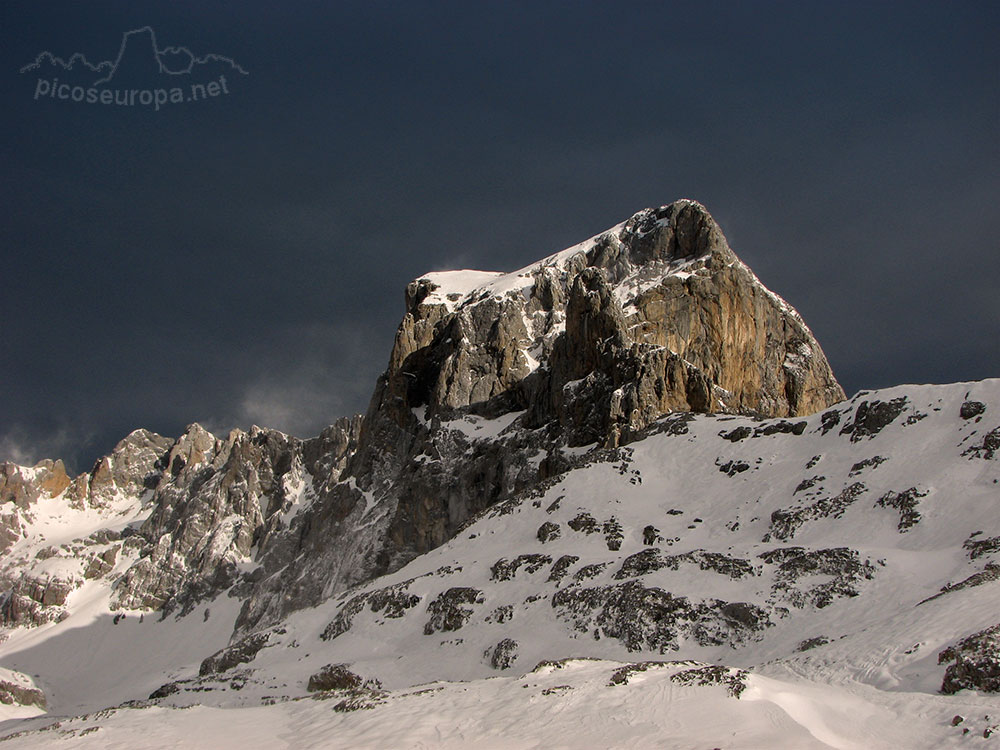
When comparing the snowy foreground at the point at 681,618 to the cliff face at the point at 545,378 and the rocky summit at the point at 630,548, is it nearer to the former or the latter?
the rocky summit at the point at 630,548

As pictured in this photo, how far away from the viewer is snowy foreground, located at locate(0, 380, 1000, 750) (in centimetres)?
1694

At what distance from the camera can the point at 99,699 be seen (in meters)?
130

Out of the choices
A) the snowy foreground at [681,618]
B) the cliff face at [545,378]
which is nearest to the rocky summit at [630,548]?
the snowy foreground at [681,618]

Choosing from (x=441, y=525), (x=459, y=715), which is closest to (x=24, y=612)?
(x=441, y=525)

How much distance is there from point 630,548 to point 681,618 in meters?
11.7

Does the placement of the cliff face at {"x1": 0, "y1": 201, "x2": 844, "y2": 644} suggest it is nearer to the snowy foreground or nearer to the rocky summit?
the rocky summit

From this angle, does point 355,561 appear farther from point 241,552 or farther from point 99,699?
point 241,552

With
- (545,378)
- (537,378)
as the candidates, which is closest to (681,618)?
(545,378)

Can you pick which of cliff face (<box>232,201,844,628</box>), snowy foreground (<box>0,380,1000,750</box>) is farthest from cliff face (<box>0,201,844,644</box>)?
snowy foreground (<box>0,380,1000,750</box>)

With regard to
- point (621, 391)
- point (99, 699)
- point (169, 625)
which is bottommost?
point (99, 699)

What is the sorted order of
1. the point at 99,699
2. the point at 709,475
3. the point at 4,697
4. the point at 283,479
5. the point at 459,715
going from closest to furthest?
the point at 459,715 → the point at 709,475 → the point at 4,697 → the point at 99,699 → the point at 283,479

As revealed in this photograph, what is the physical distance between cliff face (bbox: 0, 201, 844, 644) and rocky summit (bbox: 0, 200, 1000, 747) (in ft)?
1.42

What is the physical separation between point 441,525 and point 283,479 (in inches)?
3913

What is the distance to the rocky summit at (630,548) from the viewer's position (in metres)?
18.2
